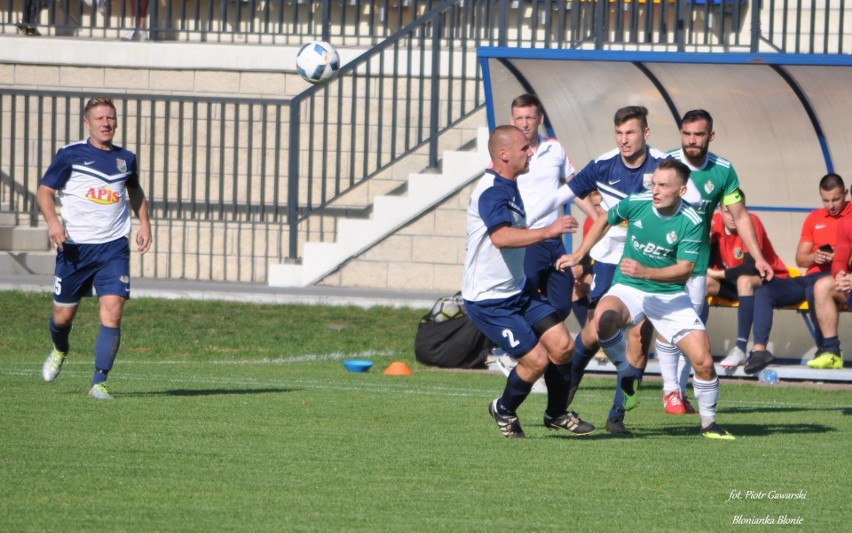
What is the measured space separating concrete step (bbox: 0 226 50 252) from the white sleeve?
35.1ft

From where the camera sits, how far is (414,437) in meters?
8.05

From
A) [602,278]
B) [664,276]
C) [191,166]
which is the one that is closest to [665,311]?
[664,276]

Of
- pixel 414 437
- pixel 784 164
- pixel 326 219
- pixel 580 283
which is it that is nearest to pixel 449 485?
pixel 414 437

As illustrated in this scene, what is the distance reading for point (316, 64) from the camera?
17484 millimetres

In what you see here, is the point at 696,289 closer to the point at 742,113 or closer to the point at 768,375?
the point at 768,375

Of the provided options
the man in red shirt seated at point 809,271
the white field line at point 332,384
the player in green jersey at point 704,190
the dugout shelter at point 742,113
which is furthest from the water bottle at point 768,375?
the player in green jersey at point 704,190

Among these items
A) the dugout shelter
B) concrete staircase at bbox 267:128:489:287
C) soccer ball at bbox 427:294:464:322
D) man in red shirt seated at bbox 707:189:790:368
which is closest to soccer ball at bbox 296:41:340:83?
concrete staircase at bbox 267:128:489:287

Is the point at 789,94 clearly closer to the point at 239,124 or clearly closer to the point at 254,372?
the point at 254,372

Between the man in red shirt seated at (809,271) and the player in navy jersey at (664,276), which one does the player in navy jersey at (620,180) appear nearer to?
the player in navy jersey at (664,276)

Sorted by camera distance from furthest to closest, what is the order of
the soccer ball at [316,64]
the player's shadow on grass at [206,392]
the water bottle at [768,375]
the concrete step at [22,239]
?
1. the concrete step at [22,239]
2. the soccer ball at [316,64]
3. the water bottle at [768,375]
4. the player's shadow on grass at [206,392]

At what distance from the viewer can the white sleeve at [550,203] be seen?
912 cm

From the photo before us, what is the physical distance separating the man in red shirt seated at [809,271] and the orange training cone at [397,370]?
3045mm

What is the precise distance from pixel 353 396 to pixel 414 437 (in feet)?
7.70

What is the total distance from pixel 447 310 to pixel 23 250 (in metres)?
7.83
